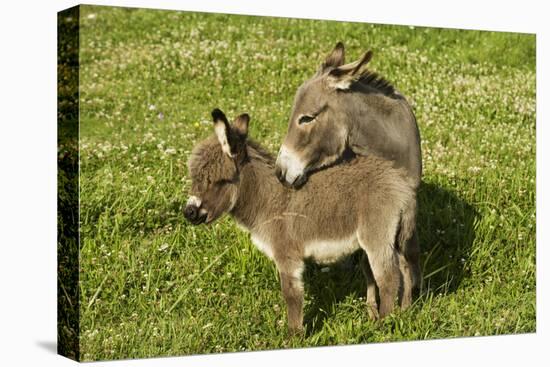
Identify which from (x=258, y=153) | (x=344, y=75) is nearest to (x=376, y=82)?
(x=344, y=75)

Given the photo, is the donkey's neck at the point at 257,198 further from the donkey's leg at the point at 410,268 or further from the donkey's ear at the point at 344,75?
the donkey's leg at the point at 410,268

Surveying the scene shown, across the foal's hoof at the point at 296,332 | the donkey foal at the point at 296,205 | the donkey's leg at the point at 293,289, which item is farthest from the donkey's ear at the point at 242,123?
the foal's hoof at the point at 296,332

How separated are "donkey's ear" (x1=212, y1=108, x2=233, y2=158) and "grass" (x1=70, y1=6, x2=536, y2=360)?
23 cm

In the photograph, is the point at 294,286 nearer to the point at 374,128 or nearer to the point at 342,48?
the point at 374,128

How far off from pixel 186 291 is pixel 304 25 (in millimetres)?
2199

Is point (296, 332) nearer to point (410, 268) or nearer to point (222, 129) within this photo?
point (410, 268)

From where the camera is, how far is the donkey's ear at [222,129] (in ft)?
19.7

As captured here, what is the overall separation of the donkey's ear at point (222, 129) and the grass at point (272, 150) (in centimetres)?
23

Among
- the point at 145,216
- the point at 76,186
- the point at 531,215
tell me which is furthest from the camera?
the point at 531,215

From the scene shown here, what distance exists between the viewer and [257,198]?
238 inches

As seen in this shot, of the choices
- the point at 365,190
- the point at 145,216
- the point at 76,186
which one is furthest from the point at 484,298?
the point at 76,186

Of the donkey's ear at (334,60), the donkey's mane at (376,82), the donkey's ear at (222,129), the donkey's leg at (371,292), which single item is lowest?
the donkey's leg at (371,292)

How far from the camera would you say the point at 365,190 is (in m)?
6.00

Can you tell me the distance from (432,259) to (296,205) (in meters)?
1.48
